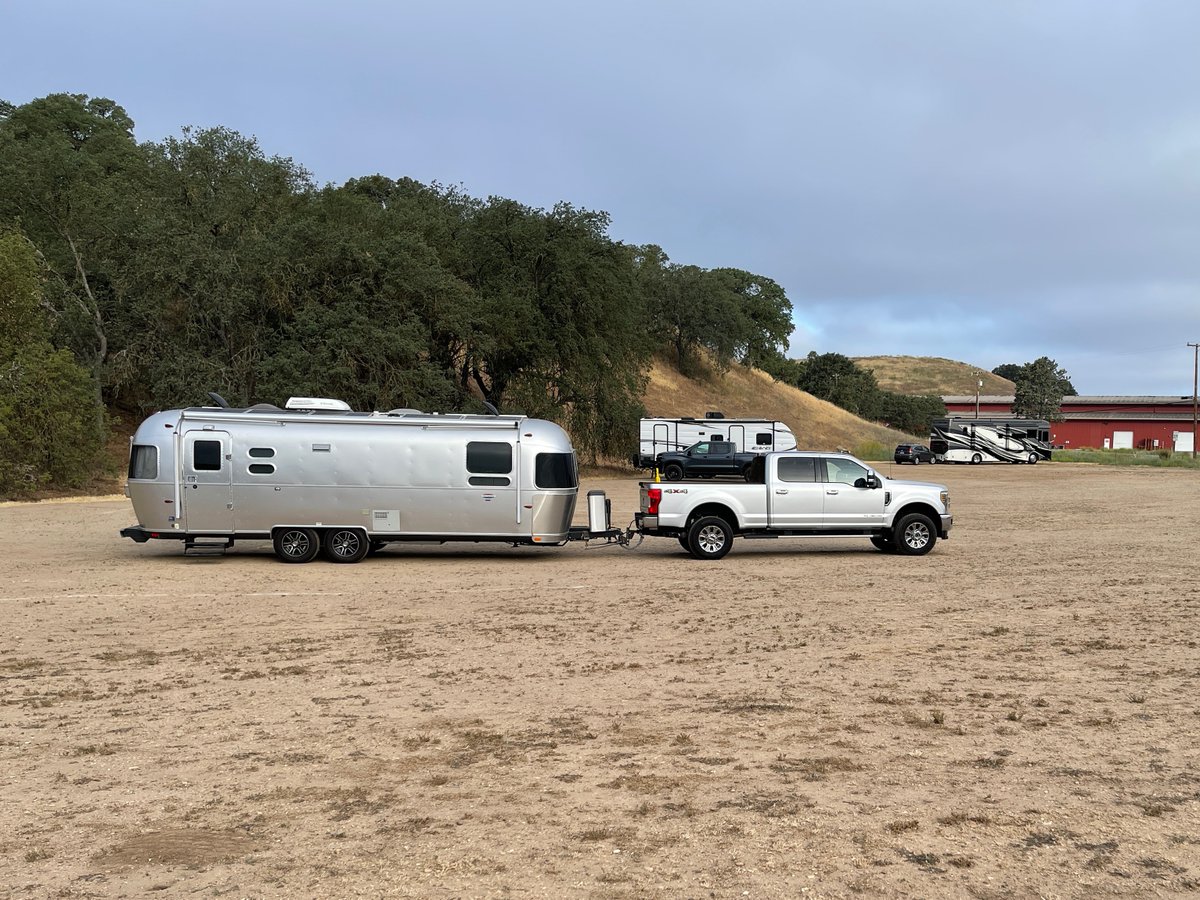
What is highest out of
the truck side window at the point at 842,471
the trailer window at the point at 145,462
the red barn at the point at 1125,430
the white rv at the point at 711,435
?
the red barn at the point at 1125,430

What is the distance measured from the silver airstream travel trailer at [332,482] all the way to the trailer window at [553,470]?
0.09 ft

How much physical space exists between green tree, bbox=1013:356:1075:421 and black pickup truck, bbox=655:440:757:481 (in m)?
61.3

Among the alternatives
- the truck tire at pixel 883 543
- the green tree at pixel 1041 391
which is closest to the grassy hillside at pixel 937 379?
the green tree at pixel 1041 391

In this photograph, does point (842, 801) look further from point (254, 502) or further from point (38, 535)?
point (38, 535)

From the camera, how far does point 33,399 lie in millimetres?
30391

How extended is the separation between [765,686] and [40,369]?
96.4 ft

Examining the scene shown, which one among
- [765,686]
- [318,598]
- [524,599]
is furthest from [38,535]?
[765,686]

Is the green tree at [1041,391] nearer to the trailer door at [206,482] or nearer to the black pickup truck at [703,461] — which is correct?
the black pickup truck at [703,461]

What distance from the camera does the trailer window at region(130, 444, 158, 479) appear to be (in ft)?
55.6

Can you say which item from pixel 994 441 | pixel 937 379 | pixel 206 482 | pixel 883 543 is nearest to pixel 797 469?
pixel 883 543

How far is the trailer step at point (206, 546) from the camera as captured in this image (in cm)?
1725

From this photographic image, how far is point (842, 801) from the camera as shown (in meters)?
5.44

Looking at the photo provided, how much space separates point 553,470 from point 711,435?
3120cm

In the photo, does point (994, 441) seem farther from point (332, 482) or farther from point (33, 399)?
point (332, 482)
